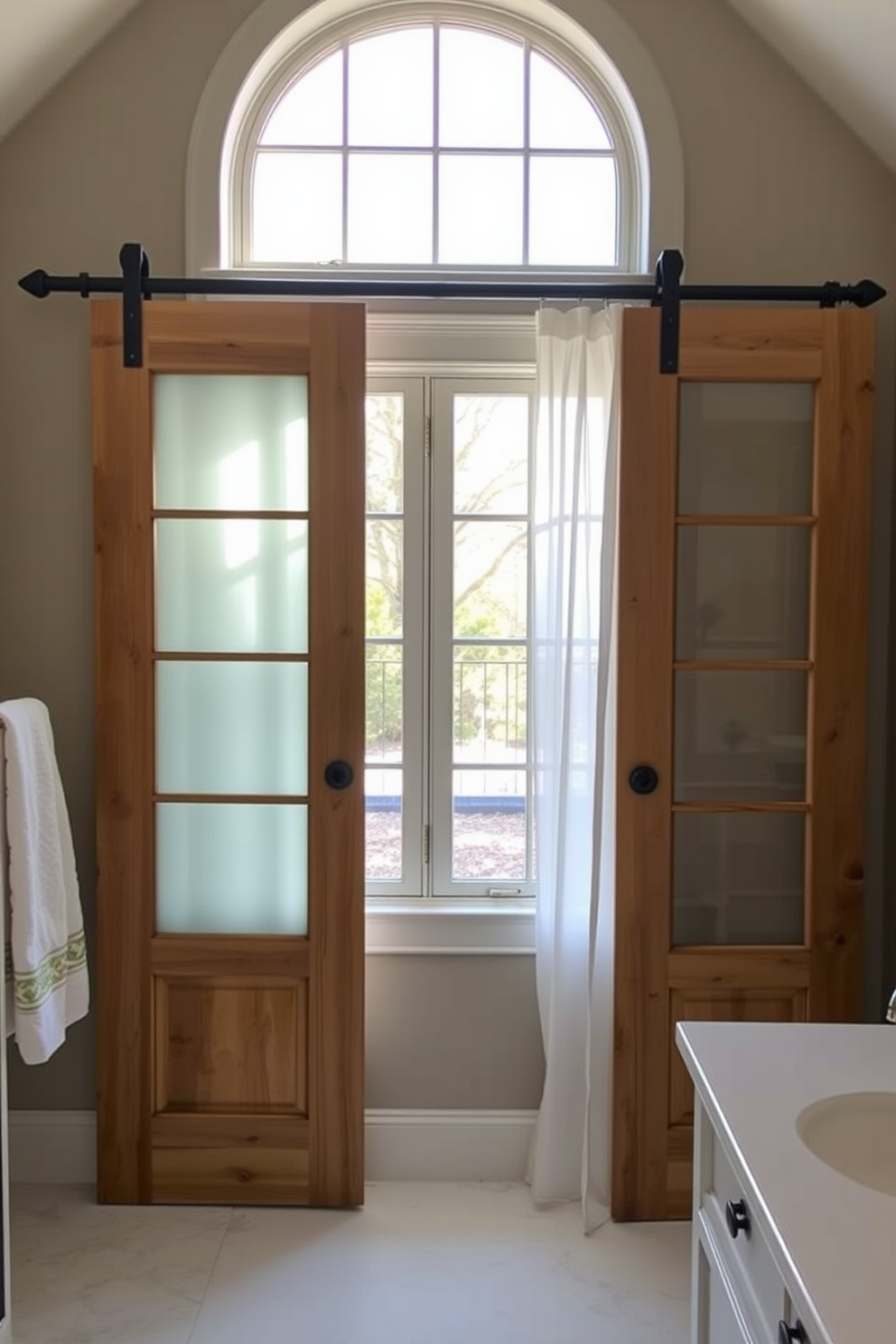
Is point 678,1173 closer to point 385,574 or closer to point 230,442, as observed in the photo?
point 385,574

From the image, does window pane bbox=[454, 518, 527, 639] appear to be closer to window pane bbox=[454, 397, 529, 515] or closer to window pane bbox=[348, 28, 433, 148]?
window pane bbox=[454, 397, 529, 515]

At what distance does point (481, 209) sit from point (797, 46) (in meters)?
0.79

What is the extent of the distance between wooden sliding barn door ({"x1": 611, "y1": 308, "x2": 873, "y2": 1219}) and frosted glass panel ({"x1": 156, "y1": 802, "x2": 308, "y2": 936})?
749mm

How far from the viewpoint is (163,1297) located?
2029 millimetres

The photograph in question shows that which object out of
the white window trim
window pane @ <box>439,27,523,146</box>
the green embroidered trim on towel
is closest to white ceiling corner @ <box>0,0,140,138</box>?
the white window trim

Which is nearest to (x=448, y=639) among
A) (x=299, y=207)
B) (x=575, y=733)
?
(x=575, y=733)

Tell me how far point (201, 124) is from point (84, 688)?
4.43 ft

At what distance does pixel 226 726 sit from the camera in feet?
7.80

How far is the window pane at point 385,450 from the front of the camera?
2516mm

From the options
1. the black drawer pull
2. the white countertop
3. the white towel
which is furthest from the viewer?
the white towel

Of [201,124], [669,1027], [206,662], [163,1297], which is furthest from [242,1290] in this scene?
[201,124]

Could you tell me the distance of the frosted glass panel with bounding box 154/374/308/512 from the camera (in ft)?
7.66

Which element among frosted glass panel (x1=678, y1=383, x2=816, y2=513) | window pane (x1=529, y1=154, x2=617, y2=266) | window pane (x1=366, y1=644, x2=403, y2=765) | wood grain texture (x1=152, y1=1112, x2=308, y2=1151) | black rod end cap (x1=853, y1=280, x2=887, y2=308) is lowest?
wood grain texture (x1=152, y1=1112, x2=308, y2=1151)

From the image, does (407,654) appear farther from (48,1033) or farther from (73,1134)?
(73,1134)
